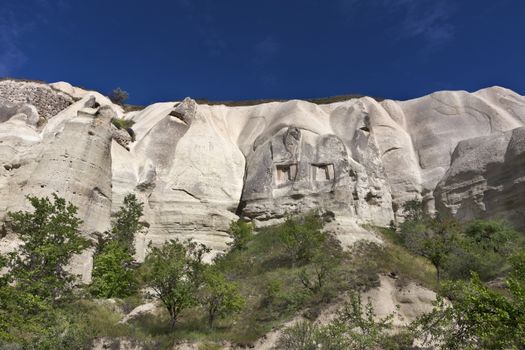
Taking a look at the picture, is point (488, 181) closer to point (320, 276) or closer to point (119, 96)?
point (320, 276)

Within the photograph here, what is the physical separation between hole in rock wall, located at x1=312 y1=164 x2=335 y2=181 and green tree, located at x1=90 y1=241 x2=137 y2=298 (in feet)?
47.2

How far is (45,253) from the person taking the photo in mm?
16875

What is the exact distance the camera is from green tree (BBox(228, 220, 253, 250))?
2716cm

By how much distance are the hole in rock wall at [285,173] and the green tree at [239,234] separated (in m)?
4.98

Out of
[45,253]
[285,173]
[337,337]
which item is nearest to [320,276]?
[337,337]

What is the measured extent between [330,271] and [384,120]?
87.3 feet

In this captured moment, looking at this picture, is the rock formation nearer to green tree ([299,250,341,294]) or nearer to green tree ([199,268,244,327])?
green tree ([299,250,341,294])

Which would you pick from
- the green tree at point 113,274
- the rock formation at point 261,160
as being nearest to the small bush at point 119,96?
the rock formation at point 261,160

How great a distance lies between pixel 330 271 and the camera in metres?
19.0

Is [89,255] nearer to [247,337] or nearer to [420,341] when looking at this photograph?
[247,337]

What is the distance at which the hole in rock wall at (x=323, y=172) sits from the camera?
106ft

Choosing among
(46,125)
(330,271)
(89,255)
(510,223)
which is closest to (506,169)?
(510,223)

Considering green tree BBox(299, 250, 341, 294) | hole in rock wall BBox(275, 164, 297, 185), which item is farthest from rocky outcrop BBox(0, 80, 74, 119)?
green tree BBox(299, 250, 341, 294)

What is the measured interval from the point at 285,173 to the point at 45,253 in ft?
62.8
